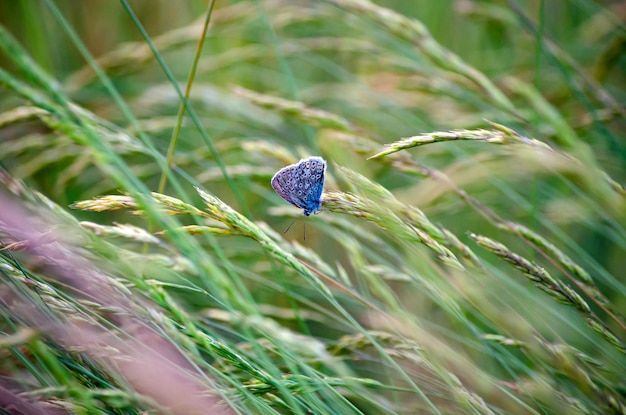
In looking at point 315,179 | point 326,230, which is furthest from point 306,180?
point 326,230

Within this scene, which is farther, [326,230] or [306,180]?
[326,230]

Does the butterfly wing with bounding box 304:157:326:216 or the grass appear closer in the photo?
the grass

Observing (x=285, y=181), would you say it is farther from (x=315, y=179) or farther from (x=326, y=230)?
(x=326, y=230)

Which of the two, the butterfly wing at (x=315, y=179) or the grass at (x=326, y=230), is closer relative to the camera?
the grass at (x=326, y=230)

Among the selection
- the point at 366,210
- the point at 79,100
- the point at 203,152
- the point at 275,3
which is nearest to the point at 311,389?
the point at 366,210

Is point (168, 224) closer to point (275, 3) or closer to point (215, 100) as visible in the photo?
point (215, 100)
